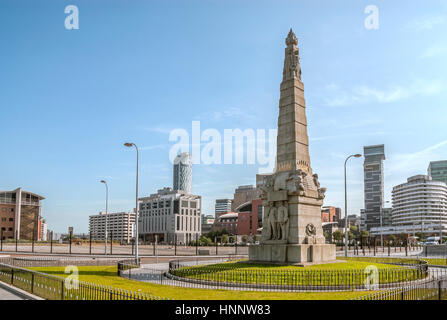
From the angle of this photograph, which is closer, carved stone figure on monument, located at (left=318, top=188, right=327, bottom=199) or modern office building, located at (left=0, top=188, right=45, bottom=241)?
carved stone figure on monument, located at (left=318, top=188, right=327, bottom=199)

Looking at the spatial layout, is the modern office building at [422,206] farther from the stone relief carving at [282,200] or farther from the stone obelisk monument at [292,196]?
the stone relief carving at [282,200]

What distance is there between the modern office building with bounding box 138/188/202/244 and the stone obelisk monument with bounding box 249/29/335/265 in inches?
5868

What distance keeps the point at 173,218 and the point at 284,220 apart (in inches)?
6096

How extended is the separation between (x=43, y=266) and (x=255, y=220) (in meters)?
129

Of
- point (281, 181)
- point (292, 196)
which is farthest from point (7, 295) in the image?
point (281, 181)

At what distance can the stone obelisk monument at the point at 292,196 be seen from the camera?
23766 millimetres

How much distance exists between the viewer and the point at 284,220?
24.3 meters

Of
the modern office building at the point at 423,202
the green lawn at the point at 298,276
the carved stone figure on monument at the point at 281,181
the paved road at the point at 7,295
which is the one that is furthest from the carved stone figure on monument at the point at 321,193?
the modern office building at the point at 423,202

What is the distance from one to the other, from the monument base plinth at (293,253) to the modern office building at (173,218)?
14903cm

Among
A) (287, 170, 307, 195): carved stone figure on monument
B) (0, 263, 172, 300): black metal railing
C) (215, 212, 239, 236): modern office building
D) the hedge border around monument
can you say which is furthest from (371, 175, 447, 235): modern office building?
(0, 263, 172, 300): black metal railing

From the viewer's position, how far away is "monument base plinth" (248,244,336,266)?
22938 millimetres

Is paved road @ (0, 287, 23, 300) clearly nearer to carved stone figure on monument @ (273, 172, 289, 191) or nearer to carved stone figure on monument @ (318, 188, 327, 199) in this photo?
carved stone figure on monument @ (273, 172, 289, 191)
